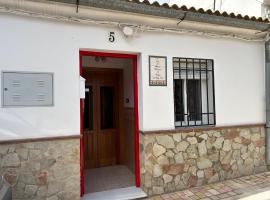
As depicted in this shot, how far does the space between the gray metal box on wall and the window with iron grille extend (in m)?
2.69

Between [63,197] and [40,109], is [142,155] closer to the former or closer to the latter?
[63,197]

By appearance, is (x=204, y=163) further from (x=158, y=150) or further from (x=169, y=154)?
(x=158, y=150)

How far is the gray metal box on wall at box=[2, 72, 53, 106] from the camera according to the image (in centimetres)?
371

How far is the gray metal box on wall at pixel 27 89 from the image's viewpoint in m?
3.71

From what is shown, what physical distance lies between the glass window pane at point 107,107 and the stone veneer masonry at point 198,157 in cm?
231

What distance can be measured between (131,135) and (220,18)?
3473 millimetres

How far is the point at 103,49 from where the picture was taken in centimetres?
433

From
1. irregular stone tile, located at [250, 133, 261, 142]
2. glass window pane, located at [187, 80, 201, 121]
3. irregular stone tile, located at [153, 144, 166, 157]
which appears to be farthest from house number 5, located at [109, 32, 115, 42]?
irregular stone tile, located at [250, 133, 261, 142]

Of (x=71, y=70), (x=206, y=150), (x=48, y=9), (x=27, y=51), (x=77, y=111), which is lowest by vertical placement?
(x=206, y=150)

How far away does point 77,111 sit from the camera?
4156 millimetres

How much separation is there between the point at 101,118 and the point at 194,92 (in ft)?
9.32

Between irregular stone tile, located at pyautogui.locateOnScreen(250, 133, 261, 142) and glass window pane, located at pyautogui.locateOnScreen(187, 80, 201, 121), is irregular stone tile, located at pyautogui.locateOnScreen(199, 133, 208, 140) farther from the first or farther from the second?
irregular stone tile, located at pyautogui.locateOnScreen(250, 133, 261, 142)

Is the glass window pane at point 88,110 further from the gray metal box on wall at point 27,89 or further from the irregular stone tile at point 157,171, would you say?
the irregular stone tile at point 157,171

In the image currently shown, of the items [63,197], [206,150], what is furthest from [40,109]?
[206,150]
